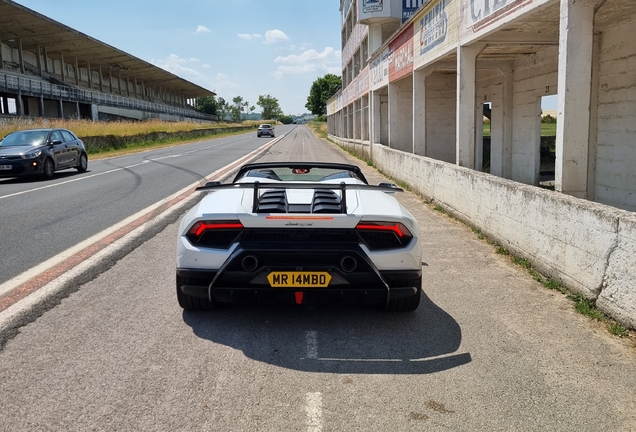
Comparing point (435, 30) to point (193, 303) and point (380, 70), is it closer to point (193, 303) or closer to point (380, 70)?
point (380, 70)

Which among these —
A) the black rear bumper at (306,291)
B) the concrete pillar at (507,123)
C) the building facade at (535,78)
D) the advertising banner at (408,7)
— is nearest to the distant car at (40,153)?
the building facade at (535,78)

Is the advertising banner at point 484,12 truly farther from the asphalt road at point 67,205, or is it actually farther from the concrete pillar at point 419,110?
the asphalt road at point 67,205

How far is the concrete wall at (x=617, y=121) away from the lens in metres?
Result: 9.47

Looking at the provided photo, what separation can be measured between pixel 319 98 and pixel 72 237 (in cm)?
14194

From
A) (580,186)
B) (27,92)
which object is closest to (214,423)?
(580,186)

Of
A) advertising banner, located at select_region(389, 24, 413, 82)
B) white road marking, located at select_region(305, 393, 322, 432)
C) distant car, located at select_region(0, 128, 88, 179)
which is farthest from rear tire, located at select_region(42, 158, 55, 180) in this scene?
white road marking, located at select_region(305, 393, 322, 432)

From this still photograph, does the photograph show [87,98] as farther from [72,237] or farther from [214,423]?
[214,423]

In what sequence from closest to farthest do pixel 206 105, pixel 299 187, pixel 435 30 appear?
pixel 299 187 → pixel 435 30 → pixel 206 105

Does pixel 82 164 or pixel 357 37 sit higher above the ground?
pixel 357 37

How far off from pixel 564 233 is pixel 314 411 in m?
3.38

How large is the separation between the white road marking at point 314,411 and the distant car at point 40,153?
50.1 ft

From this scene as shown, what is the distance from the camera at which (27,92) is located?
148 feet

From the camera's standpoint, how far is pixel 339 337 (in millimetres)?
4246

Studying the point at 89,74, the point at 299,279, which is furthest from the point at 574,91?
the point at 89,74
